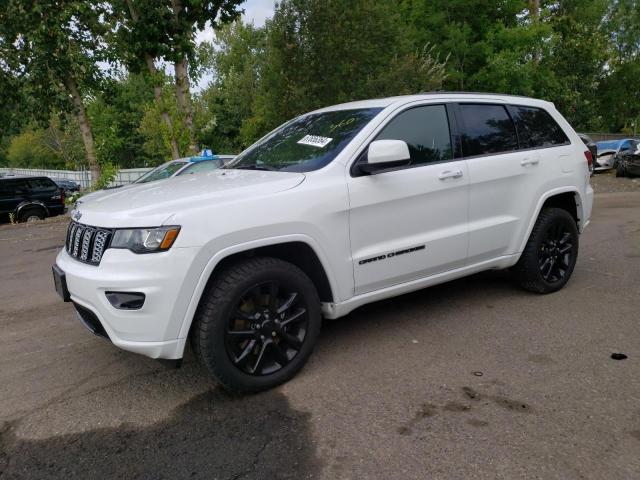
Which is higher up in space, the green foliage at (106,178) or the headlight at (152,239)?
the headlight at (152,239)

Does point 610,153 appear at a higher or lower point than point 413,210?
lower

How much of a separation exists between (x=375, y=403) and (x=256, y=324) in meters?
0.84

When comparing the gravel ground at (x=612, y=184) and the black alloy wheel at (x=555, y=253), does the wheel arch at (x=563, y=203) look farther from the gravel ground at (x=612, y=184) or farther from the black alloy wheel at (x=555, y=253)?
the gravel ground at (x=612, y=184)

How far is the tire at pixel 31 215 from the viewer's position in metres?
16.4

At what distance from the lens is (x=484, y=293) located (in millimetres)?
5254

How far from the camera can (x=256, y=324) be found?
3307mm

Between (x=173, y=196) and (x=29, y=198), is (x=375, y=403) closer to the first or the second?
(x=173, y=196)

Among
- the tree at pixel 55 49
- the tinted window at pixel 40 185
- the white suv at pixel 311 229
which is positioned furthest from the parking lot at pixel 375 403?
the tinted window at pixel 40 185

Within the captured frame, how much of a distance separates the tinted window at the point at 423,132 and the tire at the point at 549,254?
128cm

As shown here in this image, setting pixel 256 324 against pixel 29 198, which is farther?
pixel 29 198

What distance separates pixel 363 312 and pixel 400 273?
3.50 feet

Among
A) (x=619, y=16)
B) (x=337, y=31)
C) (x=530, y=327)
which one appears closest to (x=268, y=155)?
(x=530, y=327)

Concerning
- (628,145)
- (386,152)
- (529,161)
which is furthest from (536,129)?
(628,145)

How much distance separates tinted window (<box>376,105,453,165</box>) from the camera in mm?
3994
